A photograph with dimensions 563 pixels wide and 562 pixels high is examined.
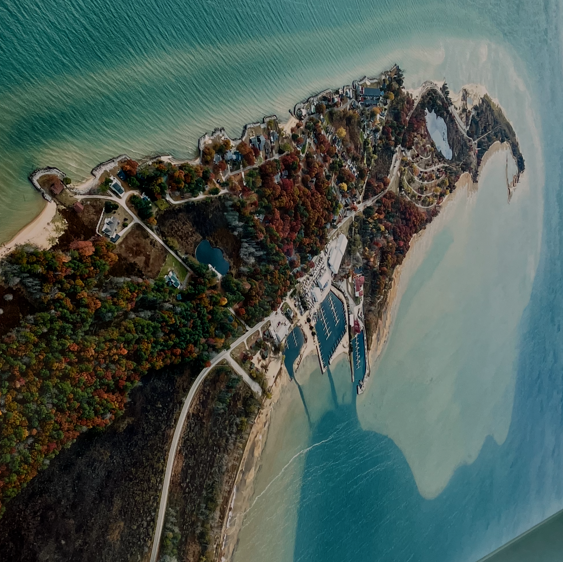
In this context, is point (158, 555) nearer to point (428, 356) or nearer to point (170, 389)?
point (170, 389)

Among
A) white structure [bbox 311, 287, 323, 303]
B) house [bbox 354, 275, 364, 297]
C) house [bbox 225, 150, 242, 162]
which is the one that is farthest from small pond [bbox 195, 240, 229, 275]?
house [bbox 354, 275, 364, 297]

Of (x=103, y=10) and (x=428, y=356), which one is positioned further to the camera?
(x=428, y=356)

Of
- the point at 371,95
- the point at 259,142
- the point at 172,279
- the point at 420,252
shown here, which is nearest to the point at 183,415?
the point at 172,279

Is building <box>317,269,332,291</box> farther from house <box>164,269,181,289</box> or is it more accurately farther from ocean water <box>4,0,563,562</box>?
house <box>164,269,181,289</box>

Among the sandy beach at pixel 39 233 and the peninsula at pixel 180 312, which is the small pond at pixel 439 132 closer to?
the peninsula at pixel 180 312

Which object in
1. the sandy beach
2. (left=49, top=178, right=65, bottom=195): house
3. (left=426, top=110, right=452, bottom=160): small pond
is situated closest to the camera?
the sandy beach

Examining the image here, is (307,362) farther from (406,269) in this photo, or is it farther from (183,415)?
(406,269)

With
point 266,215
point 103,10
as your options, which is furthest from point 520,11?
point 103,10
